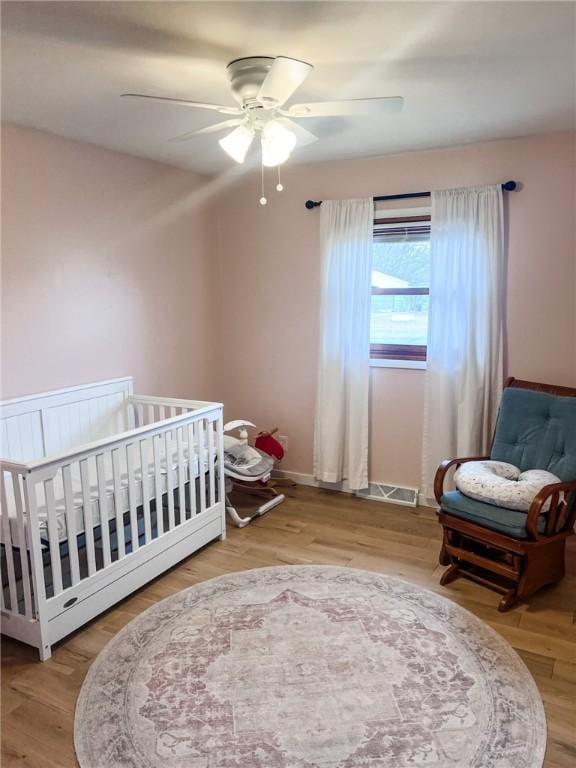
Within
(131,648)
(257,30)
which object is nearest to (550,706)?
(131,648)

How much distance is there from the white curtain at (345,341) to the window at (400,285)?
0.13 metres

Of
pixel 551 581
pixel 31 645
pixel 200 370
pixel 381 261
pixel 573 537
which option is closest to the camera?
pixel 31 645

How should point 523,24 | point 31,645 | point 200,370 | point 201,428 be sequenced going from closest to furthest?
point 523,24 → point 31,645 → point 201,428 → point 200,370

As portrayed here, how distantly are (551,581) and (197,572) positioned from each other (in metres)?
1.88

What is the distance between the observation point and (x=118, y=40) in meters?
1.93

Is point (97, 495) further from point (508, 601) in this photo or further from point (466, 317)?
point (466, 317)

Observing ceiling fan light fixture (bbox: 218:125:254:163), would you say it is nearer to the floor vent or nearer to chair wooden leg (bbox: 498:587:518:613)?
chair wooden leg (bbox: 498:587:518:613)

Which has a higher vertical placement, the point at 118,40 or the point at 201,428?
the point at 118,40

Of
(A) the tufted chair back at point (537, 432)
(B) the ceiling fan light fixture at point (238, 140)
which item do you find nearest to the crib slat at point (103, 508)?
(B) the ceiling fan light fixture at point (238, 140)

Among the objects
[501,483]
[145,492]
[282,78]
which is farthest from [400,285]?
[145,492]

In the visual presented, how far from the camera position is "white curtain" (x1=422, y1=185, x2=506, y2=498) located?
11.1ft

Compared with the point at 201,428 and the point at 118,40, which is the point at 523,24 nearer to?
the point at 118,40

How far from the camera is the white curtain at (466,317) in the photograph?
339 cm

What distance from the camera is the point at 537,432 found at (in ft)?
9.89
